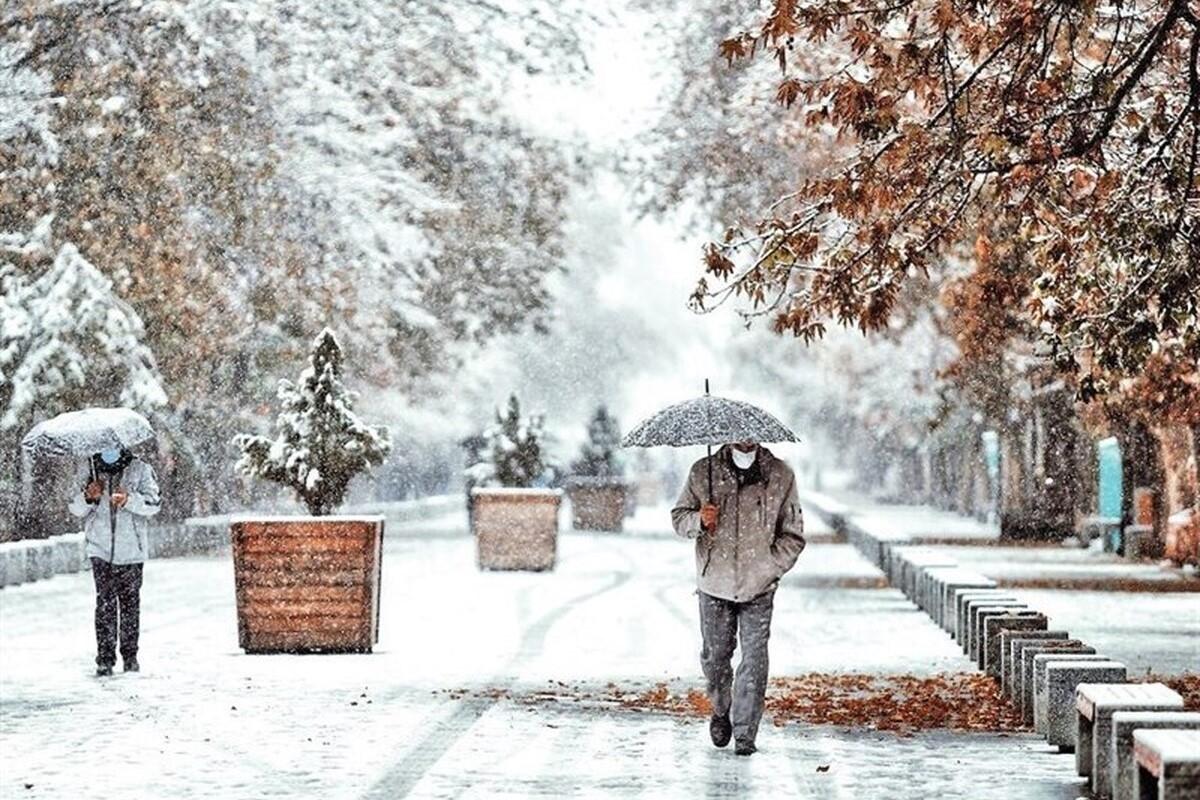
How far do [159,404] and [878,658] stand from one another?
63.6 ft

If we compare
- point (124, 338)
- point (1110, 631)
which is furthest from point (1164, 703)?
point (124, 338)

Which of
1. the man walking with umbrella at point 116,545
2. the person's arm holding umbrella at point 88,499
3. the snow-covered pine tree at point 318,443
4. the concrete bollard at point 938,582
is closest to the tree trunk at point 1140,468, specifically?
the concrete bollard at point 938,582

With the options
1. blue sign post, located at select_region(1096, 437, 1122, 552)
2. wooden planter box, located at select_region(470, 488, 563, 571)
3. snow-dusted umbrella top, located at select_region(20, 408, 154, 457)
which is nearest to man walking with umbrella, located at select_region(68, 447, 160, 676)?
snow-dusted umbrella top, located at select_region(20, 408, 154, 457)

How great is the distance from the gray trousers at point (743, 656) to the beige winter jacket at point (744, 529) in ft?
0.36

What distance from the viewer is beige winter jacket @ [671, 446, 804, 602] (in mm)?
14227

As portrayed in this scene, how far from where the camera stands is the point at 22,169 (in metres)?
34.0

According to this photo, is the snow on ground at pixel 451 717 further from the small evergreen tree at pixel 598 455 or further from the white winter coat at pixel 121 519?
the small evergreen tree at pixel 598 455

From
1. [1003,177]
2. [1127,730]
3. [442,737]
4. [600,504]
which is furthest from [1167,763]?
[600,504]

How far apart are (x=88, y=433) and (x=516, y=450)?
2793 cm

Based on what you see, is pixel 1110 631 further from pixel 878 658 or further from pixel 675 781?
pixel 675 781

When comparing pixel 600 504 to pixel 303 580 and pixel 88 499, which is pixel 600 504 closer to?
pixel 303 580

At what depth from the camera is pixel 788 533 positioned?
14.3 metres

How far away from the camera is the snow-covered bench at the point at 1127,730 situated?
11.1 metres

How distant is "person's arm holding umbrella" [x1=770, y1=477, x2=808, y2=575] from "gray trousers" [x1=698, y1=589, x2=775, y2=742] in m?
0.21
